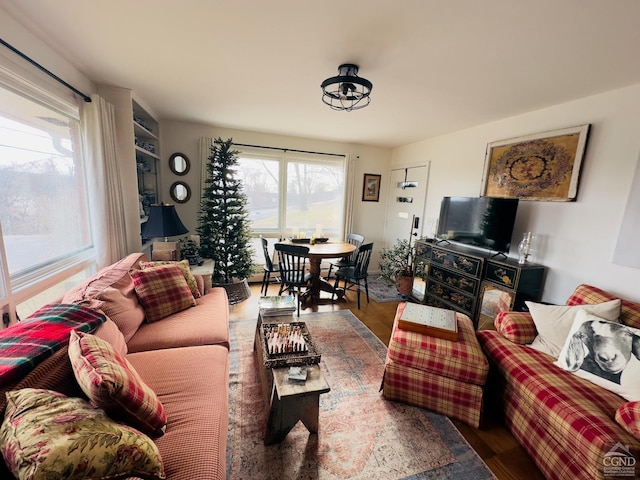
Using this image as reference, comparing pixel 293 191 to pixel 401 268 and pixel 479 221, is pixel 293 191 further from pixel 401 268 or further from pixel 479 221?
pixel 479 221

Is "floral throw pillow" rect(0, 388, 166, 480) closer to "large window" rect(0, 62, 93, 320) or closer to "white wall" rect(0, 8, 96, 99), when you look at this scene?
"large window" rect(0, 62, 93, 320)

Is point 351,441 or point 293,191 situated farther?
point 293,191

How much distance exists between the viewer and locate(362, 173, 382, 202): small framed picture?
15.6 feet

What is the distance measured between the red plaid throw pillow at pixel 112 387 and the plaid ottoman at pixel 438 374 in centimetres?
141

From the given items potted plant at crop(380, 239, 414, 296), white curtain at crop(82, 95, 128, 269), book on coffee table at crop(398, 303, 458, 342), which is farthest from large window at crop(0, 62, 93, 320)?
potted plant at crop(380, 239, 414, 296)

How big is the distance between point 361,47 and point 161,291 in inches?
87.4

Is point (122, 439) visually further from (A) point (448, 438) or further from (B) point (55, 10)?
(B) point (55, 10)

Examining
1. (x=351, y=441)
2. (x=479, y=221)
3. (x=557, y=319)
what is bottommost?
(x=351, y=441)

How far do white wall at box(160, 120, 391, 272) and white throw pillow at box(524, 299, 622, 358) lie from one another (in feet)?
10.2

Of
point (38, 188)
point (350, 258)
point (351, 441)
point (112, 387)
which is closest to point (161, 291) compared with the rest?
point (38, 188)

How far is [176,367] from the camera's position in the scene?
1504 mm

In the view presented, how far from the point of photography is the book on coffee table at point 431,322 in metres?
1.84

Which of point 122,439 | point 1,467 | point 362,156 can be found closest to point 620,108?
point 362,156

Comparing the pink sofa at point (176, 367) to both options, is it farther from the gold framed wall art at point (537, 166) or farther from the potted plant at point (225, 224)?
the gold framed wall art at point (537, 166)
